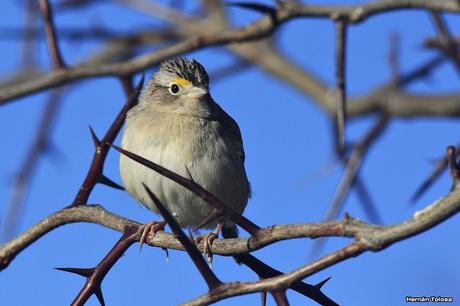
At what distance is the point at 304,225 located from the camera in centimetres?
235

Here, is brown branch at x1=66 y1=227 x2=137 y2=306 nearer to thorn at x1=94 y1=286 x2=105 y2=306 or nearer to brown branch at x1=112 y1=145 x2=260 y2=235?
thorn at x1=94 y1=286 x2=105 y2=306

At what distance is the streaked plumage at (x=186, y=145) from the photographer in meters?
5.77

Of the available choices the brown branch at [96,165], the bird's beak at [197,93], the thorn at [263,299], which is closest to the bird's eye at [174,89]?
the bird's beak at [197,93]

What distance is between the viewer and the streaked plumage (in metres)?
5.77

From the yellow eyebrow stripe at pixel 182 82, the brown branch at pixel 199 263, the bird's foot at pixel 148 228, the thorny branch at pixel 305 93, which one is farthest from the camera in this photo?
the yellow eyebrow stripe at pixel 182 82

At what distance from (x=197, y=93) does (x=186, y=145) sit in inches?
37.4

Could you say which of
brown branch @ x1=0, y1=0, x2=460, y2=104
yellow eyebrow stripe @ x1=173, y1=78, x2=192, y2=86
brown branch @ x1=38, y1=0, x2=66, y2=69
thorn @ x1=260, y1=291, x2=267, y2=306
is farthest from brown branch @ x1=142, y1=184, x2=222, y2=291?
yellow eyebrow stripe @ x1=173, y1=78, x2=192, y2=86

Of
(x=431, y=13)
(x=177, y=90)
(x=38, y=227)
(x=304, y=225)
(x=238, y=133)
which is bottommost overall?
(x=304, y=225)

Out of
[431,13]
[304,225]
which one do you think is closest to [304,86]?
[431,13]

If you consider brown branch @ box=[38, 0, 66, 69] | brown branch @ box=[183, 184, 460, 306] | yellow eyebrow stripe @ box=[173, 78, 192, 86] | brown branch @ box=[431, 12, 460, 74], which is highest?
yellow eyebrow stripe @ box=[173, 78, 192, 86]

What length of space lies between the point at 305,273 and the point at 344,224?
18cm

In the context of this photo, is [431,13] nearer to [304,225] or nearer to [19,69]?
[304,225]

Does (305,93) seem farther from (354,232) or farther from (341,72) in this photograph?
(354,232)

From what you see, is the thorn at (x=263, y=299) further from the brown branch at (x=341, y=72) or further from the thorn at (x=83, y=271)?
the brown branch at (x=341, y=72)
